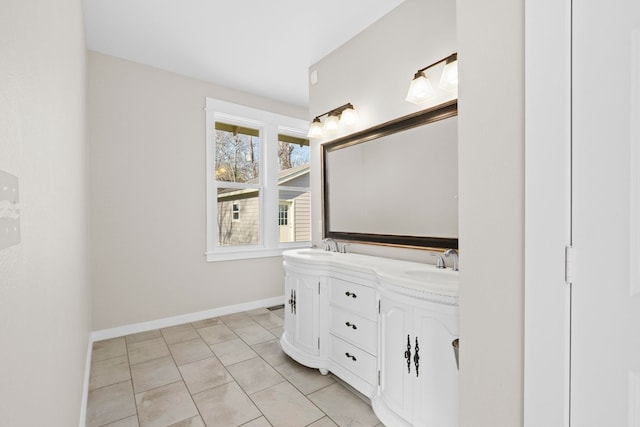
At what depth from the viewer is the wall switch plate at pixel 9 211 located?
47 centimetres

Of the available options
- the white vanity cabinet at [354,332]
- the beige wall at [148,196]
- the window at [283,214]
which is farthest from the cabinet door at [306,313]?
the window at [283,214]

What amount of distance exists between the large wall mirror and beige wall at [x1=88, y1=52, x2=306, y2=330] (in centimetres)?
159

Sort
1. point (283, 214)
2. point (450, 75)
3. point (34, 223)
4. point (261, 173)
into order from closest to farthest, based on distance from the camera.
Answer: point (34, 223)
point (450, 75)
point (261, 173)
point (283, 214)

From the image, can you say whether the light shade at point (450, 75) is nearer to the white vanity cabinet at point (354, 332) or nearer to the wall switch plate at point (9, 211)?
the white vanity cabinet at point (354, 332)

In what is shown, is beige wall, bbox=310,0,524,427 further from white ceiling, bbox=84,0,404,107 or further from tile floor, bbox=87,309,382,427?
white ceiling, bbox=84,0,404,107

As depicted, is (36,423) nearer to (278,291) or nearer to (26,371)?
(26,371)

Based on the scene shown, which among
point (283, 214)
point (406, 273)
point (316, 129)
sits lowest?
point (406, 273)

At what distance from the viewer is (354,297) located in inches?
78.4

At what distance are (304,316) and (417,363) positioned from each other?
101 cm

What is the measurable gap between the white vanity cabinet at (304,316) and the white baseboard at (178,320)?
4.57 feet

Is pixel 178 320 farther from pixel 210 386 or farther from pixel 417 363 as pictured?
pixel 417 363
